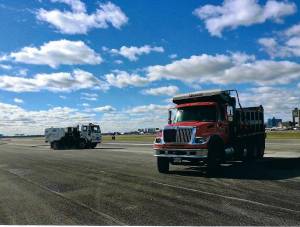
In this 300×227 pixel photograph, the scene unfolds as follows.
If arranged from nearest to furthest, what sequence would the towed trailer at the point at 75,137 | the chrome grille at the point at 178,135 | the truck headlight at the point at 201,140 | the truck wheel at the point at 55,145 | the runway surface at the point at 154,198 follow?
the runway surface at the point at 154,198, the truck headlight at the point at 201,140, the chrome grille at the point at 178,135, the towed trailer at the point at 75,137, the truck wheel at the point at 55,145

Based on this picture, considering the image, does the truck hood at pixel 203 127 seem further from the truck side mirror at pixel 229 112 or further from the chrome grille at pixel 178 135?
the truck side mirror at pixel 229 112

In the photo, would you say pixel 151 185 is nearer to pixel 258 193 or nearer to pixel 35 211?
pixel 258 193

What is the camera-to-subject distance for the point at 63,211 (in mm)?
9258

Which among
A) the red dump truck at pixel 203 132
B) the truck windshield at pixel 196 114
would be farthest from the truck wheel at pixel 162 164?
the truck windshield at pixel 196 114

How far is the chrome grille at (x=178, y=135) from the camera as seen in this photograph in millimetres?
15992

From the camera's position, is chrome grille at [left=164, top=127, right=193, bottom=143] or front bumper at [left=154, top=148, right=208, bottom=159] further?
chrome grille at [left=164, top=127, right=193, bottom=143]

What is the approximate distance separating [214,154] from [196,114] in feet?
6.37

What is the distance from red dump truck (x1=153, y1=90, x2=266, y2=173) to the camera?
51.9ft

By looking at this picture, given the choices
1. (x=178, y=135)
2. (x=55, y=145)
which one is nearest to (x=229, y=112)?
(x=178, y=135)

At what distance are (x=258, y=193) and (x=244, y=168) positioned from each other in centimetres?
702

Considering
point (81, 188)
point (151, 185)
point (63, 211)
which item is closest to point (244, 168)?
point (151, 185)

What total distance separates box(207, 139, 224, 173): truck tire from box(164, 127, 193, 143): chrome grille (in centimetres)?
88

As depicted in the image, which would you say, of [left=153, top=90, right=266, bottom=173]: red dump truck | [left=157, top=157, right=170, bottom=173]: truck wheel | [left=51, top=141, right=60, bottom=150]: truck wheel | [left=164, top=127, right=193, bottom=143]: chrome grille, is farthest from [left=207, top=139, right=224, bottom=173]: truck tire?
[left=51, top=141, right=60, bottom=150]: truck wheel

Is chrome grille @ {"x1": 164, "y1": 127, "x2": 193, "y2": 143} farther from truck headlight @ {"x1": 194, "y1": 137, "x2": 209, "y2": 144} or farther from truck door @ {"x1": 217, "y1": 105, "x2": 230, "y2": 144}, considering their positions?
truck door @ {"x1": 217, "y1": 105, "x2": 230, "y2": 144}
